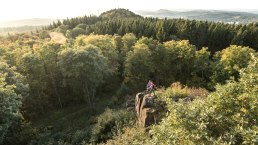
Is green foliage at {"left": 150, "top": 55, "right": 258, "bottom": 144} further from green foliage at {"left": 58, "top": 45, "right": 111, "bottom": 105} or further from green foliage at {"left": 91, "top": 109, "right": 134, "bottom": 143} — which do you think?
green foliage at {"left": 58, "top": 45, "right": 111, "bottom": 105}

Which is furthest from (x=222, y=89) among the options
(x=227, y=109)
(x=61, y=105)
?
(x=61, y=105)

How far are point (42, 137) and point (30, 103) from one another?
13.7 metres

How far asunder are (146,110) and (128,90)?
29512mm

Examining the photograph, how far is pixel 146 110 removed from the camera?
24.8 meters

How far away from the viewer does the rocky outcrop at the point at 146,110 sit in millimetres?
24578

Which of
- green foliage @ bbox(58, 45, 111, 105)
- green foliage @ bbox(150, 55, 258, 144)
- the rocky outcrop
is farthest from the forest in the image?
the rocky outcrop

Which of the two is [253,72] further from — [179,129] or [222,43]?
[222,43]

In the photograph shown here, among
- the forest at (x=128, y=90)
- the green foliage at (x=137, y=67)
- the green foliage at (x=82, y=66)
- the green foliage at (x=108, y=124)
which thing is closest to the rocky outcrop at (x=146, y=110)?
the forest at (x=128, y=90)

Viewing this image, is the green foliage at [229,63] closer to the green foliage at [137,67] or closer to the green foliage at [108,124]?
the green foliage at [137,67]

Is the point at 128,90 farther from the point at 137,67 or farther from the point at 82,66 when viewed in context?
the point at 82,66

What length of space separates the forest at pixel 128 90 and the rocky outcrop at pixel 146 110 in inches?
27.3

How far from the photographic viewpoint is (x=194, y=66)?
60656mm

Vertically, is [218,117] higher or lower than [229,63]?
higher

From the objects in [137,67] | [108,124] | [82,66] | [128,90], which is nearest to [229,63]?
[137,67]
